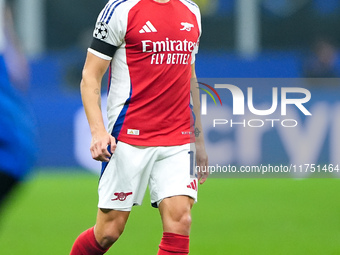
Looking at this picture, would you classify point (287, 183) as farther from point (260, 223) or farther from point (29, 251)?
point (29, 251)

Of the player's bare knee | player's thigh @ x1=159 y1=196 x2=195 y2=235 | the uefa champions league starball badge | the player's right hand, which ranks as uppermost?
the uefa champions league starball badge

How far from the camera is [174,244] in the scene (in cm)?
446

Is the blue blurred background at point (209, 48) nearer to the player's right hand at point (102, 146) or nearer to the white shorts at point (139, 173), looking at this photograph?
the white shorts at point (139, 173)

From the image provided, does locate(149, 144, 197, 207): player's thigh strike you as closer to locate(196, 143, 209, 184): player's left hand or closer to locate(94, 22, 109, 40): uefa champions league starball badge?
locate(196, 143, 209, 184): player's left hand

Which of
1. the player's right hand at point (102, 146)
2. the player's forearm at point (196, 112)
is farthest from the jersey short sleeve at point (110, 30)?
the player's forearm at point (196, 112)

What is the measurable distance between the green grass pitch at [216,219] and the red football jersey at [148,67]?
104 centimetres

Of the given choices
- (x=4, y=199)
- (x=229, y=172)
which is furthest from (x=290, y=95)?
(x=4, y=199)

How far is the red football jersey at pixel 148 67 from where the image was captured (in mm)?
4488

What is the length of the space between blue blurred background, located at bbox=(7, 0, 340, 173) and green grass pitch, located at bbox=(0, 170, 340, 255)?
0.61 metres

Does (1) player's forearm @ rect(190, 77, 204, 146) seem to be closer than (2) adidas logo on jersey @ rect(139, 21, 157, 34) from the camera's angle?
No

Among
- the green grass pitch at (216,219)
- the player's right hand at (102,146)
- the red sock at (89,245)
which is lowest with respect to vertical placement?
the green grass pitch at (216,219)

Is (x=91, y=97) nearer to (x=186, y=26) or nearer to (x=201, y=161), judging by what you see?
(x=186, y=26)

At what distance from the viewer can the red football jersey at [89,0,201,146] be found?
14.7ft

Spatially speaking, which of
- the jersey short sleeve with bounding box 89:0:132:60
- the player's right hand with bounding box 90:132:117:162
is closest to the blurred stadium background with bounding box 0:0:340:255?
the player's right hand with bounding box 90:132:117:162
